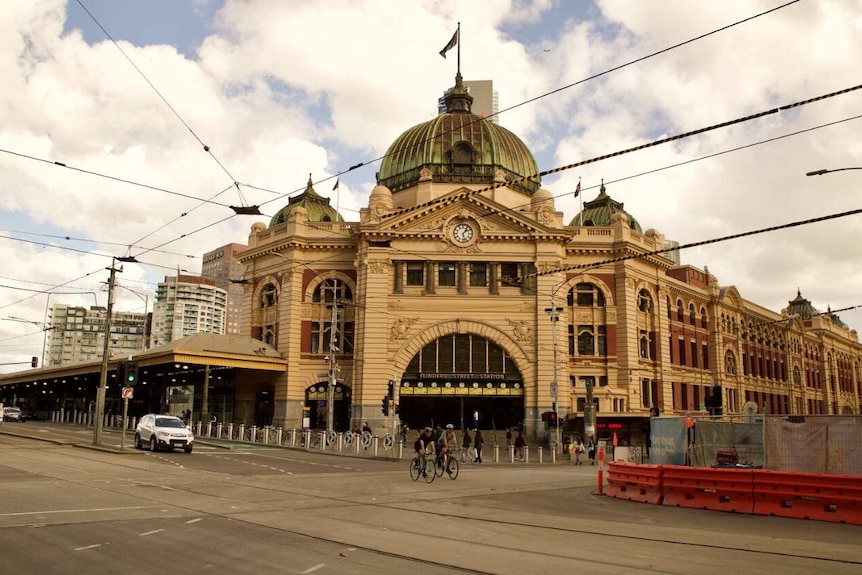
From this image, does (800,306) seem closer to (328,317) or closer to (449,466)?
(328,317)

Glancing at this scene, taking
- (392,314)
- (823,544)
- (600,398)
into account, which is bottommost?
(823,544)

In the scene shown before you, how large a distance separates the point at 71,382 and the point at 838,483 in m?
76.1

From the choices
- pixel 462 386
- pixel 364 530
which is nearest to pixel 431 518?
pixel 364 530

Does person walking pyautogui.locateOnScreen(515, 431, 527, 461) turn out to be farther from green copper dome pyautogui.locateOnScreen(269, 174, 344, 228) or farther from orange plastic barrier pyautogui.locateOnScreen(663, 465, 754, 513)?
green copper dome pyautogui.locateOnScreen(269, 174, 344, 228)

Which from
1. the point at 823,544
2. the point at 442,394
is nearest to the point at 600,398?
the point at 442,394

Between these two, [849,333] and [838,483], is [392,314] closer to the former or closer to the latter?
[838,483]

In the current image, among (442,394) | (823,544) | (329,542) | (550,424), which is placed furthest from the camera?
(442,394)

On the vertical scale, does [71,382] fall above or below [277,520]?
above

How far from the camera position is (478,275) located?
180 feet

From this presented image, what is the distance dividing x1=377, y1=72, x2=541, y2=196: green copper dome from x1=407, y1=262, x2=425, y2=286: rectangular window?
8222 millimetres

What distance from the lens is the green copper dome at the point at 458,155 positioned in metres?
60.7

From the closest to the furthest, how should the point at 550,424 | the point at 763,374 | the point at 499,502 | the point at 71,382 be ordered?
the point at 499,502
the point at 550,424
the point at 71,382
the point at 763,374

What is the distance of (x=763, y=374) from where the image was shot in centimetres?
8419

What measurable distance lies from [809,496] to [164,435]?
90.3 ft
